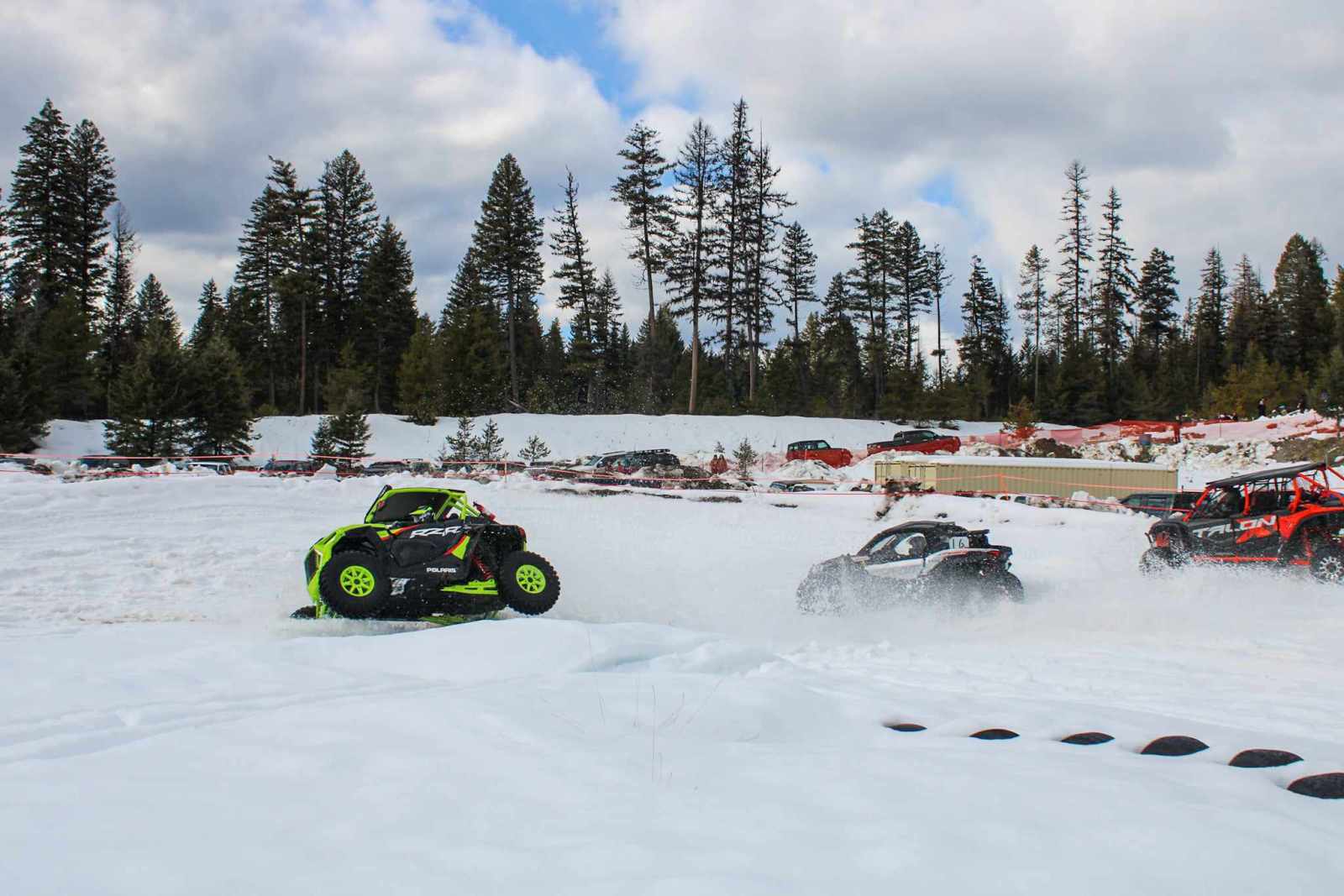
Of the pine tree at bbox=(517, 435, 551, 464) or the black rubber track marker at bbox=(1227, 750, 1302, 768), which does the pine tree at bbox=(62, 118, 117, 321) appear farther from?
the black rubber track marker at bbox=(1227, 750, 1302, 768)

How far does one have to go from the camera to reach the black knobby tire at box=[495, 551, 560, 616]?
10.6 metres

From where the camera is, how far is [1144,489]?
27984 millimetres

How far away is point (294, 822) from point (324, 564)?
23.4 feet

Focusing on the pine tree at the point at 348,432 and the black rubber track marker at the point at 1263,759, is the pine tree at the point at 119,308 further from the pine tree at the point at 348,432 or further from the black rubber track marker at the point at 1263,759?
the black rubber track marker at the point at 1263,759

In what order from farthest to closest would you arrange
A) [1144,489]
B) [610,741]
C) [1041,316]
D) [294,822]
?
1. [1041,316]
2. [1144,489]
3. [610,741]
4. [294,822]

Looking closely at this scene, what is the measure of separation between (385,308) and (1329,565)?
55993mm

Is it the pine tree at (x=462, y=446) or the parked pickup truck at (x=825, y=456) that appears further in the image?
the parked pickup truck at (x=825, y=456)

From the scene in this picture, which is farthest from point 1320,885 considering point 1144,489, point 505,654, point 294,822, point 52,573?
point 1144,489

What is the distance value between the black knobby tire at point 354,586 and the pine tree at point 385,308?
50585mm

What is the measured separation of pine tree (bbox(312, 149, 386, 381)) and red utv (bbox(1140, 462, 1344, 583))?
173 ft

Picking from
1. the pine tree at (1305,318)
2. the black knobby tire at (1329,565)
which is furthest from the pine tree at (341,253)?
the pine tree at (1305,318)

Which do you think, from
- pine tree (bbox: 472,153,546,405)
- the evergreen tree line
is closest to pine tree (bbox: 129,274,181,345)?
the evergreen tree line

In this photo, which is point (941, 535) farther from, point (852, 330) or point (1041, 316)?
point (1041, 316)

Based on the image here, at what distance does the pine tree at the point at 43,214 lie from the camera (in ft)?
167
